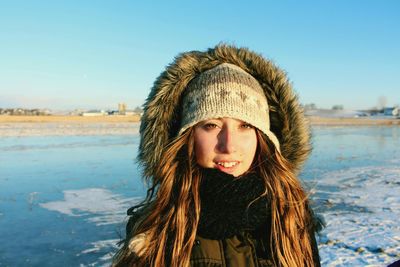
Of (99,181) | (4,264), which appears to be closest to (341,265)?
(4,264)

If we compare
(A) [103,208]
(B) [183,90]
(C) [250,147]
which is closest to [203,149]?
(C) [250,147]

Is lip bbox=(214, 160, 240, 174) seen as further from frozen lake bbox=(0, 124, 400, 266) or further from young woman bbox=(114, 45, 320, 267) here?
frozen lake bbox=(0, 124, 400, 266)

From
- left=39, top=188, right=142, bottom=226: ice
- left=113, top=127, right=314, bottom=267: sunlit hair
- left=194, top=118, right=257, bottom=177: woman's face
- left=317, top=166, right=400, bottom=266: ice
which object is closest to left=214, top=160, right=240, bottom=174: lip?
left=194, top=118, right=257, bottom=177: woman's face

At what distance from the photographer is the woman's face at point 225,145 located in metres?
1.75

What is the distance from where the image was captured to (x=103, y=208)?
654 cm

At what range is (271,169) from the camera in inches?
75.4

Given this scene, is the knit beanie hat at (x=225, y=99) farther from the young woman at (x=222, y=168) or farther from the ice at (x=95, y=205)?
the ice at (x=95, y=205)

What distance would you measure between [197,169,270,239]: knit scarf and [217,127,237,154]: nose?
0.37ft

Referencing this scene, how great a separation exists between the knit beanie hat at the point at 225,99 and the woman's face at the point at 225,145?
0.06m

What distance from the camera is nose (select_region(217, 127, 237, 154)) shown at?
5.68 feet

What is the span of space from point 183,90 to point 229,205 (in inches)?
26.4

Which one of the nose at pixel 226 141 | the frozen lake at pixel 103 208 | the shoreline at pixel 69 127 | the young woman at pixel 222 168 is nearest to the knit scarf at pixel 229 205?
the young woman at pixel 222 168

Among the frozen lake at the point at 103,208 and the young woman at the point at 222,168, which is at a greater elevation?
the young woman at the point at 222,168

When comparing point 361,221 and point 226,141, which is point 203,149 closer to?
point 226,141
